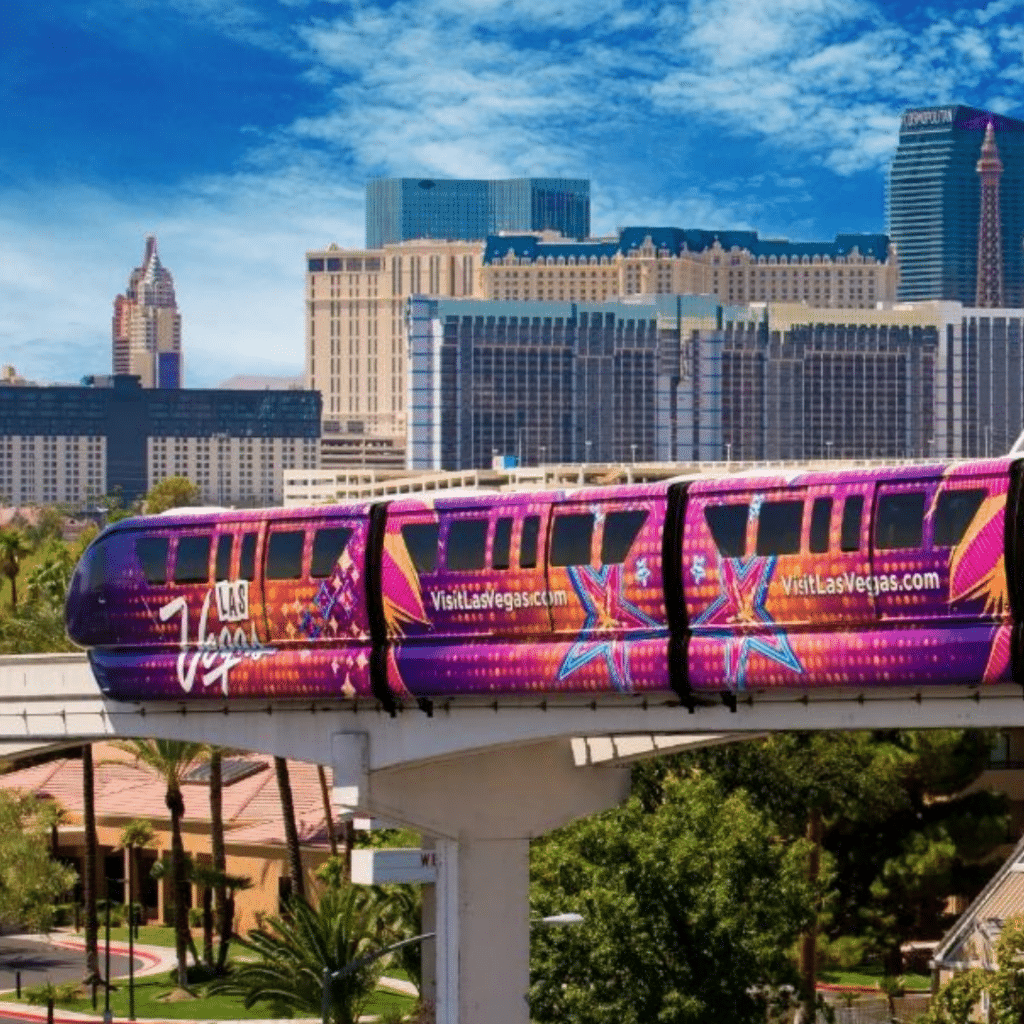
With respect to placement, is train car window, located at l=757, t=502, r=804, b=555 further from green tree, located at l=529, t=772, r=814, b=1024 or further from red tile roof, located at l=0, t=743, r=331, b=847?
red tile roof, located at l=0, t=743, r=331, b=847

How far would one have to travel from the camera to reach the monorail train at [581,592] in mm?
48344

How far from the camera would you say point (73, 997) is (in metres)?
87.2

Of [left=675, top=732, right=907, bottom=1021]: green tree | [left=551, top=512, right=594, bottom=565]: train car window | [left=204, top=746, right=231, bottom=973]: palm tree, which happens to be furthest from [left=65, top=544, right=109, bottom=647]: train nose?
[left=204, top=746, right=231, bottom=973]: palm tree

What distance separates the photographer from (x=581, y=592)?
52844mm

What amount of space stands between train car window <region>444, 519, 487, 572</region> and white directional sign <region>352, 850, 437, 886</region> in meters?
5.87

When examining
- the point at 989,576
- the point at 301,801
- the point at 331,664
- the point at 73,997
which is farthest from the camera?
the point at 301,801

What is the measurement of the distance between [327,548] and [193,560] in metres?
3.47

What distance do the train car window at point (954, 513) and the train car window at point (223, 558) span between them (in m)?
15.1

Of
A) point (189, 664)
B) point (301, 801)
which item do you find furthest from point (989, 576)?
point (301, 801)

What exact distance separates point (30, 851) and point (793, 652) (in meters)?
50.4

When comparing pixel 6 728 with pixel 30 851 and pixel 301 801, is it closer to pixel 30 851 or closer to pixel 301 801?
pixel 30 851

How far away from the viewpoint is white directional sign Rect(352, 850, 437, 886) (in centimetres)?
5747

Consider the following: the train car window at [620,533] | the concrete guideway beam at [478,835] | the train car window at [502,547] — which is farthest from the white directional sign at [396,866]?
the train car window at [620,533]

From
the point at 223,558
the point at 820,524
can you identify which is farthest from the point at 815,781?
the point at 820,524
